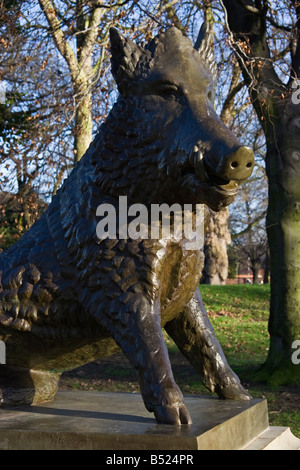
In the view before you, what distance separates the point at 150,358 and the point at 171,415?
28 centimetres

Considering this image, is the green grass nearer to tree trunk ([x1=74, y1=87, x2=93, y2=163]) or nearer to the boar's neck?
the boar's neck

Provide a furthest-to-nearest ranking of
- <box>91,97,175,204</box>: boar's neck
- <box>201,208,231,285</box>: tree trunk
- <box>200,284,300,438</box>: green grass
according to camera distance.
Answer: <box>201,208,231,285</box>: tree trunk
<box>200,284,300,438</box>: green grass
<box>91,97,175,204</box>: boar's neck

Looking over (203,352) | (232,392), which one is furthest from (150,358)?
(232,392)

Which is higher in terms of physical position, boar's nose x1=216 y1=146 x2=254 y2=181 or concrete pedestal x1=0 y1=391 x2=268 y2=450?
boar's nose x1=216 y1=146 x2=254 y2=181

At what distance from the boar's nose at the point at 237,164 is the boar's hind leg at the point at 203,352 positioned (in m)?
1.05

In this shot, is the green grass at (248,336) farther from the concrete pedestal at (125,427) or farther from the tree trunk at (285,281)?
the concrete pedestal at (125,427)

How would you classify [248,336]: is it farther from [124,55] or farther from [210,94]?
[124,55]

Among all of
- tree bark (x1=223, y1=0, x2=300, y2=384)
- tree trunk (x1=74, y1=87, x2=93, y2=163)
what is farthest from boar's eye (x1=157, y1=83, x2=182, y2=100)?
tree trunk (x1=74, y1=87, x2=93, y2=163)

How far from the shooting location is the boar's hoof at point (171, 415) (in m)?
2.78

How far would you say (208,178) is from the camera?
2.76 metres

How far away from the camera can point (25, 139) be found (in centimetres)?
1128

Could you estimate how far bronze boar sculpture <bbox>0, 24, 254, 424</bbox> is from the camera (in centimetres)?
283

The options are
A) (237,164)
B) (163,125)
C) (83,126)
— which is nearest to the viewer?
(237,164)

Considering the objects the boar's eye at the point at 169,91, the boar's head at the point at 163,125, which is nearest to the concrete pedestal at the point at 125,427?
the boar's head at the point at 163,125
